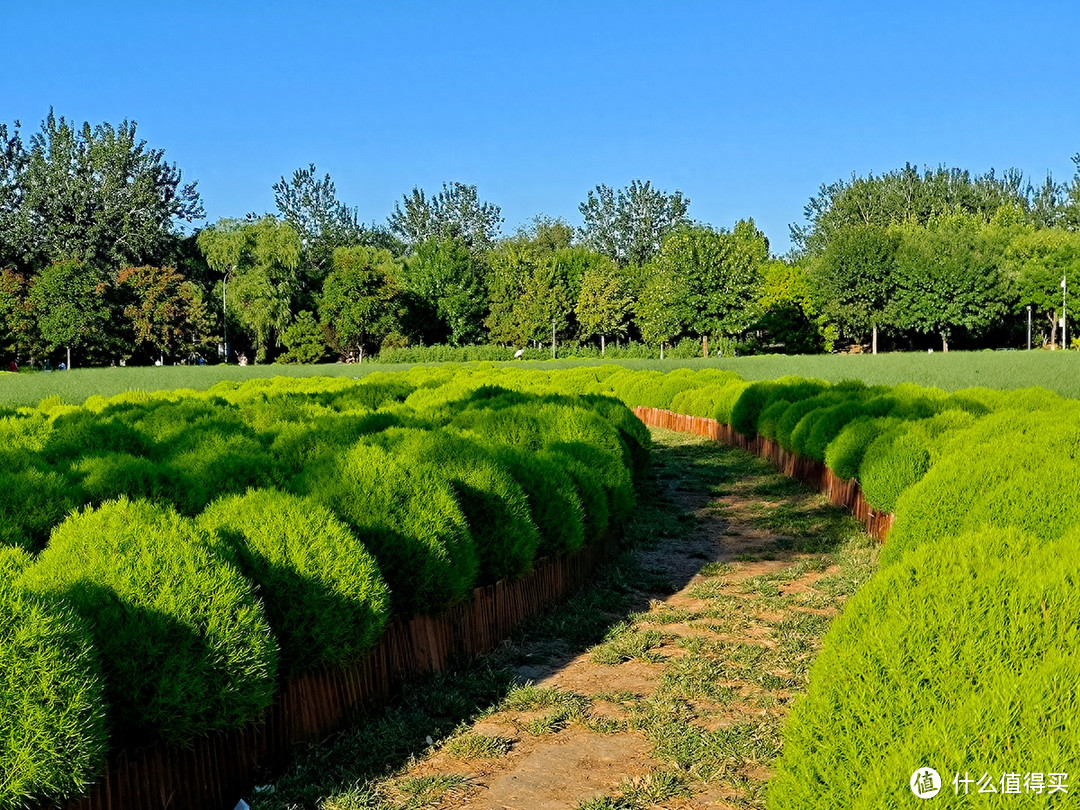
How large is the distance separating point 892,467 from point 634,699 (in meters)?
4.35

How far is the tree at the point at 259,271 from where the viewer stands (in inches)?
2319

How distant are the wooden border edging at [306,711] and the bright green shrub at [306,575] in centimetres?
24

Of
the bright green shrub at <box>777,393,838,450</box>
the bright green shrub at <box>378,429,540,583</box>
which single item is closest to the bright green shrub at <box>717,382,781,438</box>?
the bright green shrub at <box>777,393,838,450</box>

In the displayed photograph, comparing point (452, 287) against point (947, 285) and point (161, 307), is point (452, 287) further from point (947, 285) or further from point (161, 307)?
point (947, 285)

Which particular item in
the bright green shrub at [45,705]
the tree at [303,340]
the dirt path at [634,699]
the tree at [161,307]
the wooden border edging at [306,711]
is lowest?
the dirt path at [634,699]

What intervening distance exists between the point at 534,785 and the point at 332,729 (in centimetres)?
123

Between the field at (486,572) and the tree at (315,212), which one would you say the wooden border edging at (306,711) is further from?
the tree at (315,212)

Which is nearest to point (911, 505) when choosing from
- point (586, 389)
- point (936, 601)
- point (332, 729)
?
point (936, 601)

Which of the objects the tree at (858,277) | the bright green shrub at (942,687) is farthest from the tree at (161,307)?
the bright green shrub at (942,687)

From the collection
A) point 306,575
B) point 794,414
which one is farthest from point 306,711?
point 794,414

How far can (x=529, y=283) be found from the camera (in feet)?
228

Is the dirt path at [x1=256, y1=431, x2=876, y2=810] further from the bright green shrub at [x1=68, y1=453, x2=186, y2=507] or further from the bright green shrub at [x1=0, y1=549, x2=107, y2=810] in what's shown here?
the bright green shrub at [x1=68, y1=453, x2=186, y2=507]

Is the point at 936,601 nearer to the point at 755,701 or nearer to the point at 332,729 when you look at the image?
the point at 755,701

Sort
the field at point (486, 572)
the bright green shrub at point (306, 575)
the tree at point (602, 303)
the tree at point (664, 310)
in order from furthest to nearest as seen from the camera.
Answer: the tree at point (602, 303) → the tree at point (664, 310) → the bright green shrub at point (306, 575) → the field at point (486, 572)
